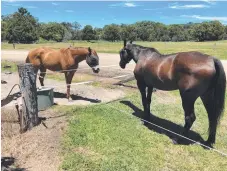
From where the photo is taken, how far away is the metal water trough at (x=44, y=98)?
8.09 m

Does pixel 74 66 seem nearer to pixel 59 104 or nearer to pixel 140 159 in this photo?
pixel 59 104

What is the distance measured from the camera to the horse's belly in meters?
6.43

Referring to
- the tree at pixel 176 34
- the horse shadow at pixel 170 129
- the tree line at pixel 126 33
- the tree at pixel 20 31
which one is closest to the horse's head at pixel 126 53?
the horse shadow at pixel 170 129

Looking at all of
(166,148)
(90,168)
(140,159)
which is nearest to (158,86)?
(166,148)

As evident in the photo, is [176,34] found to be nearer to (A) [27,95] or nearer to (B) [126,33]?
(B) [126,33]

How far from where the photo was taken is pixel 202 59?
5848 mm

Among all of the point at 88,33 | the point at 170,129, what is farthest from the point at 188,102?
the point at 88,33

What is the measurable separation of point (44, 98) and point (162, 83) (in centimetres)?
310

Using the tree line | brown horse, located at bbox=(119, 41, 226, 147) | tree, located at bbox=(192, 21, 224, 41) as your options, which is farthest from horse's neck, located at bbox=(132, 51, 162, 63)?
tree, located at bbox=(192, 21, 224, 41)

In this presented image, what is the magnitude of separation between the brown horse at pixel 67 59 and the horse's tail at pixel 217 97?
3685 millimetres

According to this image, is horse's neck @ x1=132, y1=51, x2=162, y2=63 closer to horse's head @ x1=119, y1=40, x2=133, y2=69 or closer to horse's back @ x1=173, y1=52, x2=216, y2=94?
horse's head @ x1=119, y1=40, x2=133, y2=69

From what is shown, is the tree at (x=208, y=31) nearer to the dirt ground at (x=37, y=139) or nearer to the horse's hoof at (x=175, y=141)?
the dirt ground at (x=37, y=139)

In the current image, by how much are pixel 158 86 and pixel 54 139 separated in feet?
7.86

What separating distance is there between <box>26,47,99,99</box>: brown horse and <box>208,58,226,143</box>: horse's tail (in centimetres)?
369
